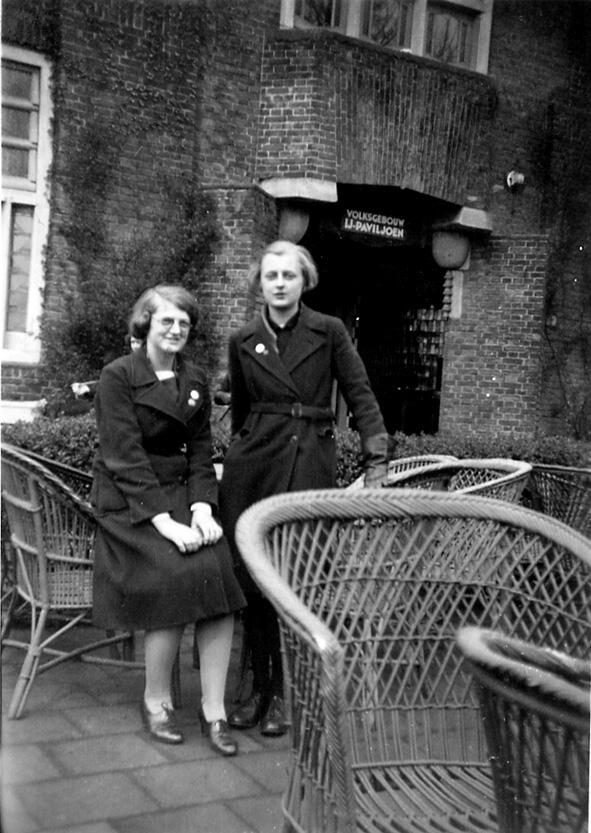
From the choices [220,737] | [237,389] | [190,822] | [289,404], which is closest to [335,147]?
[237,389]

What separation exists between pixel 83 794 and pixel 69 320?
10.5 ft

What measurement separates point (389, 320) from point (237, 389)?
23.1ft

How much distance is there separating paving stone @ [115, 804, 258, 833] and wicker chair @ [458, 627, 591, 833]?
3.95 ft

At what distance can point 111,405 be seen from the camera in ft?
10.5

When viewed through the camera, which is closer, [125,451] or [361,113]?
[125,451]

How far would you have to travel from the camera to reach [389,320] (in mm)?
10320

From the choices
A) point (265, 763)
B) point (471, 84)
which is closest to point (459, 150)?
point (471, 84)

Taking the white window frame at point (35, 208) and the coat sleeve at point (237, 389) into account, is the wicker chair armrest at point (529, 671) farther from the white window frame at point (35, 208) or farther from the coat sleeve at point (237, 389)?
the white window frame at point (35, 208)

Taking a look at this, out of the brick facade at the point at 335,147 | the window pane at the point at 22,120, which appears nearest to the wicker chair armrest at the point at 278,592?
the brick facade at the point at 335,147

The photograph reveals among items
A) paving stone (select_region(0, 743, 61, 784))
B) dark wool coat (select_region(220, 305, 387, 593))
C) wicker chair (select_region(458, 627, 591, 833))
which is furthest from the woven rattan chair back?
wicker chair (select_region(458, 627, 591, 833))

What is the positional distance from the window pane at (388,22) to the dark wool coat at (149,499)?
6.56 m

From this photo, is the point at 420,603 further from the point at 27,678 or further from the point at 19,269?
the point at 19,269

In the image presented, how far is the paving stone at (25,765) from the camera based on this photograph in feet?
8.54

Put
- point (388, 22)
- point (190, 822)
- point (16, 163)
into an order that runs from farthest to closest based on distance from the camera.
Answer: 1. point (388, 22)
2. point (16, 163)
3. point (190, 822)
